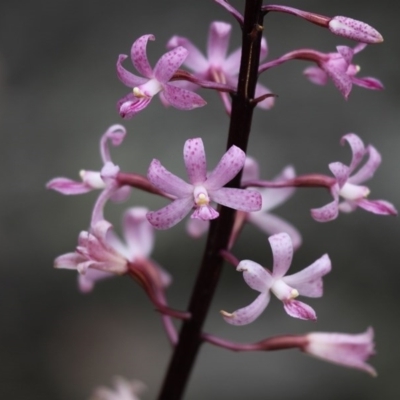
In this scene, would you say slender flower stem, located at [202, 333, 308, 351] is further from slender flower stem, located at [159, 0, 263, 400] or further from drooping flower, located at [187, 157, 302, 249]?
drooping flower, located at [187, 157, 302, 249]

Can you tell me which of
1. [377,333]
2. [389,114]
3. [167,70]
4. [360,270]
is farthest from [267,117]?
[167,70]

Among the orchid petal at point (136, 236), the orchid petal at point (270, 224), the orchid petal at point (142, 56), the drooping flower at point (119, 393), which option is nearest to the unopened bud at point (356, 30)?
the orchid petal at point (142, 56)

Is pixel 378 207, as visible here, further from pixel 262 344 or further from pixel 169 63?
pixel 169 63

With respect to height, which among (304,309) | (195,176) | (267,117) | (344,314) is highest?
(195,176)

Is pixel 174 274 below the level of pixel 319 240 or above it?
below

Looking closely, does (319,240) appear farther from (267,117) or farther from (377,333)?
(267,117)

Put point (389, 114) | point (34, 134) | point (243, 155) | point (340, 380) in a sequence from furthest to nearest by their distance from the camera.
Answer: point (34, 134) → point (389, 114) → point (340, 380) → point (243, 155)

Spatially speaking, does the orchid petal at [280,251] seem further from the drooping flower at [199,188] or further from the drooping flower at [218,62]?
the drooping flower at [218,62]
